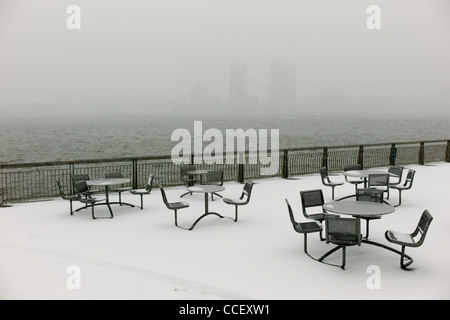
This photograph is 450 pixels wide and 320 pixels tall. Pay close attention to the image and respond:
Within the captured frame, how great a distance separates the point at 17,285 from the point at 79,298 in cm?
104

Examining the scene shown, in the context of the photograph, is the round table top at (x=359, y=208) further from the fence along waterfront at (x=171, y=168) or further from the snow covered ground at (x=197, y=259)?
the fence along waterfront at (x=171, y=168)

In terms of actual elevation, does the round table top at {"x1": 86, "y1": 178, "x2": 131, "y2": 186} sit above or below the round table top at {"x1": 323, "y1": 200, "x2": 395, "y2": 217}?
below

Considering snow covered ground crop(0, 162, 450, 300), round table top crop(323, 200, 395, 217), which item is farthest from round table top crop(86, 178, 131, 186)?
round table top crop(323, 200, 395, 217)

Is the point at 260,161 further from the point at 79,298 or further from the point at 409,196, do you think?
the point at 79,298

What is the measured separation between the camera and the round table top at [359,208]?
5.88 metres

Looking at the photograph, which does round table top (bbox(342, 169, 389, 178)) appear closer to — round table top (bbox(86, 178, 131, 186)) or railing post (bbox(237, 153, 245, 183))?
railing post (bbox(237, 153, 245, 183))

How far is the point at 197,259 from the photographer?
19.7 ft

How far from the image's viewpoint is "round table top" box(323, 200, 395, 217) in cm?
588

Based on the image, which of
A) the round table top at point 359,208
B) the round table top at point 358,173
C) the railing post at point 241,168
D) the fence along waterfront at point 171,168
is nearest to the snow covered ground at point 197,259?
the round table top at point 359,208

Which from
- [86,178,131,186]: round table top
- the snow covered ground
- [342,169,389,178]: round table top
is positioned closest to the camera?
the snow covered ground

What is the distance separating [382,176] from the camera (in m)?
9.27

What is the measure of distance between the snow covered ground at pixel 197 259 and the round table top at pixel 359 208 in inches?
27.7

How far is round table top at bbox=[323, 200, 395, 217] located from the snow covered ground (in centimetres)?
70
